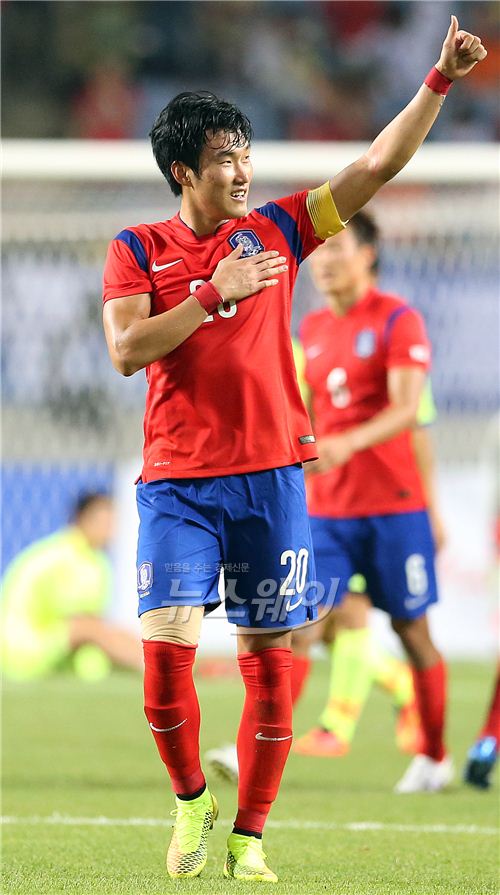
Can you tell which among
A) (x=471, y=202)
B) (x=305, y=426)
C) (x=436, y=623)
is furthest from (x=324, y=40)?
(x=305, y=426)

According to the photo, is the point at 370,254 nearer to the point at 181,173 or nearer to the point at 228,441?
the point at 181,173

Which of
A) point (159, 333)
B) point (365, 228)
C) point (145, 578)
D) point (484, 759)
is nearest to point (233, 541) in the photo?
point (145, 578)

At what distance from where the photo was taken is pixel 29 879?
10.8 ft

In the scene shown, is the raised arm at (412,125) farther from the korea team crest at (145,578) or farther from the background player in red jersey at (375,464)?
the background player in red jersey at (375,464)

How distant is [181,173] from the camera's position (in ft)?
11.6

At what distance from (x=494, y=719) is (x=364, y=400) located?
143 centimetres

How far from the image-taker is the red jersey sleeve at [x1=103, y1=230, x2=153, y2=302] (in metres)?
3.42

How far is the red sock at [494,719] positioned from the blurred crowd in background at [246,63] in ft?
28.7

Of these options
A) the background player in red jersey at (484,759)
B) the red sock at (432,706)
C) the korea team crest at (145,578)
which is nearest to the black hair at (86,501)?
Answer: the red sock at (432,706)

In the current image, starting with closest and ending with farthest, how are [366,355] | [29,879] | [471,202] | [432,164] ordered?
[29,879], [366,355], [432,164], [471,202]

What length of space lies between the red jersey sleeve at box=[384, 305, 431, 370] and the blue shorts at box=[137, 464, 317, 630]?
2.06 m

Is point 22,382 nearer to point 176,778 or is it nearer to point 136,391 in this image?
point 136,391

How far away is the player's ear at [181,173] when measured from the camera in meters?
3.52

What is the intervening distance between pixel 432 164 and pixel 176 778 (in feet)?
17.2
